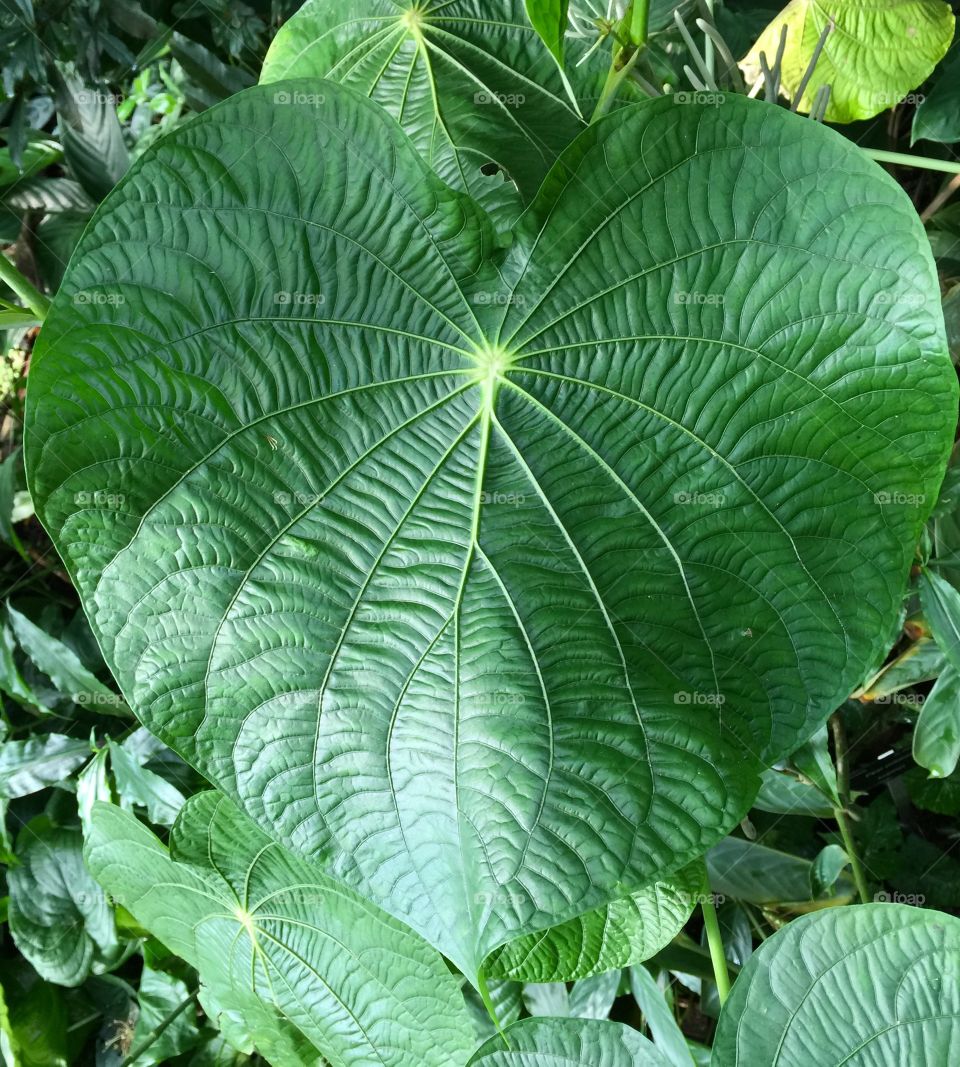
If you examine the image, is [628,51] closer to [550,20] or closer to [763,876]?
[550,20]

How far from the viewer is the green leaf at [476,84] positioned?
0.85m

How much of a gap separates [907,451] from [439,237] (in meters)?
0.37

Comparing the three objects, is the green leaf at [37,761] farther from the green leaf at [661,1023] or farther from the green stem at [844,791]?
the green stem at [844,791]

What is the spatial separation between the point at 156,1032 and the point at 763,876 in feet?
2.91

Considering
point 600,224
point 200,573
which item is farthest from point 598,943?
point 600,224

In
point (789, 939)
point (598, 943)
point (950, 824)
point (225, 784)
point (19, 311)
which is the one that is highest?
point (19, 311)

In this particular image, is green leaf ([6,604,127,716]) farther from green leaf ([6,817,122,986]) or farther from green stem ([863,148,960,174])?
green stem ([863,148,960,174])

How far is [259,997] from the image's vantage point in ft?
3.59

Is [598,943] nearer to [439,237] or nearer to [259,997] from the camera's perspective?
[259,997]

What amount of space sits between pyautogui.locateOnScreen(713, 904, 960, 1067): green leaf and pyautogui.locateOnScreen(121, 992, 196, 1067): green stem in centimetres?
87

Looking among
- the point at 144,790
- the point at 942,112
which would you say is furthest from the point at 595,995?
the point at 942,112

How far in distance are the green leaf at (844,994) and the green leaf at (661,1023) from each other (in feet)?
0.21

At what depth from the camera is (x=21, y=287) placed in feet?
2.78

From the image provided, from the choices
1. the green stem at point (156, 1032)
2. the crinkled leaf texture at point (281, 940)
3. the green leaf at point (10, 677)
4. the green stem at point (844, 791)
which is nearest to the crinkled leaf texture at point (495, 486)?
the crinkled leaf texture at point (281, 940)
